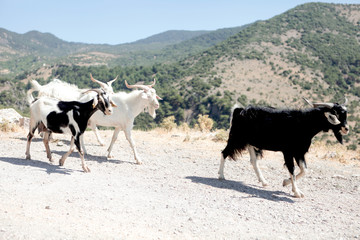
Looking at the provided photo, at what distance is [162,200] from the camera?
584 cm

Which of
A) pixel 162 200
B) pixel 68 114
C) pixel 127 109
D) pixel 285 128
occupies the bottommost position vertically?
pixel 162 200

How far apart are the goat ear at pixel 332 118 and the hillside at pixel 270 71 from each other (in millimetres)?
34682

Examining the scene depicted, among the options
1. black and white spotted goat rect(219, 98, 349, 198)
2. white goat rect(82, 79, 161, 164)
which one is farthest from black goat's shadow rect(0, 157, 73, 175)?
black and white spotted goat rect(219, 98, 349, 198)

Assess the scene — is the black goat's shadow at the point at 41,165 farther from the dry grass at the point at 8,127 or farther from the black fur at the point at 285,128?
the dry grass at the point at 8,127

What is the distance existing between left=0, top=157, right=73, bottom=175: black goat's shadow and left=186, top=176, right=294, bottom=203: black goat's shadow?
2850mm

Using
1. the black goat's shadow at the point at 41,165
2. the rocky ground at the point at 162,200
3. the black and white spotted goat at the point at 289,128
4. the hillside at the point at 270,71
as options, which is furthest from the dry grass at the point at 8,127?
the hillside at the point at 270,71

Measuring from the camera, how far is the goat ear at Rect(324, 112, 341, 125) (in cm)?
666

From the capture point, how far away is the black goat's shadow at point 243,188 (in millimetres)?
6785

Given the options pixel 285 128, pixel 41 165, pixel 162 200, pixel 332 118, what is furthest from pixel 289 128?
pixel 41 165

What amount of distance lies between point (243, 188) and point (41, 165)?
4431 mm

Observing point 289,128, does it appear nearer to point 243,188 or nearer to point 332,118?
point 332,118

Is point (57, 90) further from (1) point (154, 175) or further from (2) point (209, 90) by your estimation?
(2) point (209, 90)

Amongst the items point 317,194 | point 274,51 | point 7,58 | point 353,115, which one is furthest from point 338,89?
point 7,58

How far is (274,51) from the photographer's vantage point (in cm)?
7756
